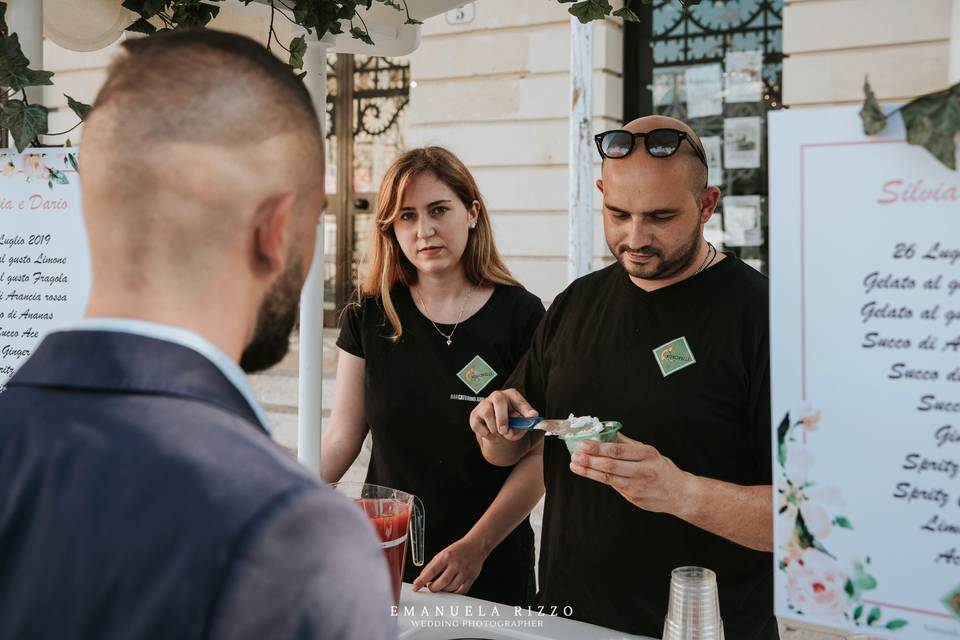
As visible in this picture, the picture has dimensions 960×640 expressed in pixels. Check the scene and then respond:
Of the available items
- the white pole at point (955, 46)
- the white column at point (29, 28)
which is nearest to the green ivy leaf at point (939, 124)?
the white pole at point (955, 46)

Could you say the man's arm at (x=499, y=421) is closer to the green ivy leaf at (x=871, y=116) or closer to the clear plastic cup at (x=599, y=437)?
the clear plastic cup at (x=599, y=437)

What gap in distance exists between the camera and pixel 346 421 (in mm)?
2471

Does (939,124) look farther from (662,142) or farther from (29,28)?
(29,28)

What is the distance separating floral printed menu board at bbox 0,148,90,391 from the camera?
1601mm

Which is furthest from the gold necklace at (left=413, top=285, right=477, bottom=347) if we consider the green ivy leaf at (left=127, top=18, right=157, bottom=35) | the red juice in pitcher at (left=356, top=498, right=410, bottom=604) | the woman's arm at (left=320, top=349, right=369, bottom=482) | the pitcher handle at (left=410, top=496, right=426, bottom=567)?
the green ivy leaf at (left=127, top=18, right=157, bottom=35)

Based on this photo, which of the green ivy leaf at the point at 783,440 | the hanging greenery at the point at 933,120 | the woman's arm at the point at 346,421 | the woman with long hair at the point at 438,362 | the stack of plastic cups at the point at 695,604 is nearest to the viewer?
the hanging greenery at the point at 933,120

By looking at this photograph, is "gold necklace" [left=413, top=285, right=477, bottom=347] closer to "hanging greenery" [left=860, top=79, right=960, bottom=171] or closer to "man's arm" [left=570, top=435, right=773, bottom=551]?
"man's arm" [left=570, top=435, right=773, bottom=551]

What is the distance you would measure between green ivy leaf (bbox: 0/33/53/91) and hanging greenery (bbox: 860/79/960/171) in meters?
1.45

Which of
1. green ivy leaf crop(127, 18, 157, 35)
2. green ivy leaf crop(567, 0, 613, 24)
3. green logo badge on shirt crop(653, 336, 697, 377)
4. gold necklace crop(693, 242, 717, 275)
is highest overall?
green ivy leaf crop(567, 0, 613, 24)

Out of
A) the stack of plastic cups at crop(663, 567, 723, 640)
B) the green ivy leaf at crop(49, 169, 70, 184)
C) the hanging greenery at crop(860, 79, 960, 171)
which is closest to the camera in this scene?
the hanging greenery at crop(860, 79, 960, 171)

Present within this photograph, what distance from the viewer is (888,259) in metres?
1.07

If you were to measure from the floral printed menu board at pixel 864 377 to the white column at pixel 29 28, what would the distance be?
1.41 meters

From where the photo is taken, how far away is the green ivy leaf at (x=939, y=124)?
102 cm

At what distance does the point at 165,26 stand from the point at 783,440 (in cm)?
160
